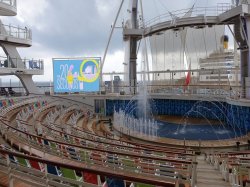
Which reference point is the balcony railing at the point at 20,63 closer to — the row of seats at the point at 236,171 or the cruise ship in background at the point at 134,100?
the cruise ship in background at the point at 134,100

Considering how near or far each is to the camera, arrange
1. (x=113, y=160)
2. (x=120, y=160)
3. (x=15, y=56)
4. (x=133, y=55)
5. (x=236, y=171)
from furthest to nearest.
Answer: (x=133, y=55), (x=15, y=56), (x=236, y=171), (x=120, y=160), (x=113, y=160)

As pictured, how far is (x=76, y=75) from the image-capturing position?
26000 mm

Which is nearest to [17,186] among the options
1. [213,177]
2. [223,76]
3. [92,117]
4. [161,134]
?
[213,177]

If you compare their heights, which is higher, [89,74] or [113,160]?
[89,74]

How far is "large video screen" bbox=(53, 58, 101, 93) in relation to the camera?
84.9 feet

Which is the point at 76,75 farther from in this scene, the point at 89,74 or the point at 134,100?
the point at 134,100

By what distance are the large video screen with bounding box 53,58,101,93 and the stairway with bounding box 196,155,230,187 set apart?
18.5 metres

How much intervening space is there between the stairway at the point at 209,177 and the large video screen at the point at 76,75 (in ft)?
60.6

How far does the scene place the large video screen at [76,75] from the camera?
2589cm

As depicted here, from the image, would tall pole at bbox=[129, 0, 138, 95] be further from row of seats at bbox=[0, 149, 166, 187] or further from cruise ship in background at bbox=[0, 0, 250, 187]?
row of seats at bbox=[0, 149, 166, 187]

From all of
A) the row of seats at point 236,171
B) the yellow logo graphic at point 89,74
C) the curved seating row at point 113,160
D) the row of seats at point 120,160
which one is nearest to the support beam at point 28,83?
the yellow logo graphic at point 89,74

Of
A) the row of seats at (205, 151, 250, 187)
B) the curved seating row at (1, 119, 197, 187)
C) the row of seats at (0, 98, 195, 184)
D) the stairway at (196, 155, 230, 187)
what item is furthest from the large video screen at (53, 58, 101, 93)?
the row of seats at (205, 151, 250, 187)

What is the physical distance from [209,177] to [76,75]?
20188 millimetres

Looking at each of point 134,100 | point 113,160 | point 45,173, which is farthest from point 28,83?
point 45,173
